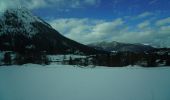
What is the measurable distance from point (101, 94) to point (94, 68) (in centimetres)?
206

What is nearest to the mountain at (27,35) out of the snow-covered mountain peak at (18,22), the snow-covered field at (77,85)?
the snow-covered mountain peak at (18,22)

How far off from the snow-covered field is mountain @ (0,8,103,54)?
0.44 m

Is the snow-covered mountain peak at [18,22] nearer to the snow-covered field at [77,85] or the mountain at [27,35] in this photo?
the mountain at [27,35]

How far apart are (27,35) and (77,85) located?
58.7 inches

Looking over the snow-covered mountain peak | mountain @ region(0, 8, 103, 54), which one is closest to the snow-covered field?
mountain @ region(0, 8, 103, 54)

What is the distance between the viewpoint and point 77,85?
142 inches

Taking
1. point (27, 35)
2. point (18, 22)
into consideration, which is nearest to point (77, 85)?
point (27, 35)

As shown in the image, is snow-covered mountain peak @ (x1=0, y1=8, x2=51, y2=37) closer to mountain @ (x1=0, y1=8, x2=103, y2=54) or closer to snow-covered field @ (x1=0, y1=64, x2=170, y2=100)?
mountain @ (x1=0, y1=8, x2=103, y2=54)

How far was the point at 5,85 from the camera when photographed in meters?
3.20

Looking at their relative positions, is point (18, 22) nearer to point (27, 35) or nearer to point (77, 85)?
point (27, 35)

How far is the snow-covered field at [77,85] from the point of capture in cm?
301

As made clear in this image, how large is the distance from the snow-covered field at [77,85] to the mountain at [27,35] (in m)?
0.44

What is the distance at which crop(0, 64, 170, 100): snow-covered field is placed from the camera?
301 cm

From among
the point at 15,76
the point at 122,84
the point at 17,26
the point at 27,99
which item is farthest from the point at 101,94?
the point at 17,26
